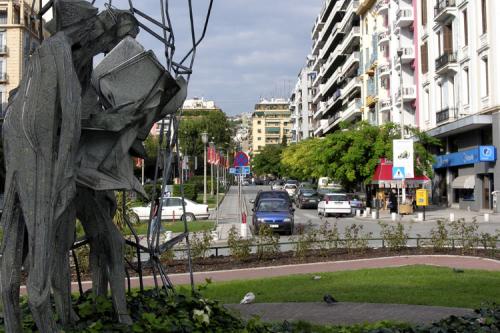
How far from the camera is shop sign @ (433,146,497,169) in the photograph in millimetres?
36844

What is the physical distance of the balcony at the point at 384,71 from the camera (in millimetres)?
55844

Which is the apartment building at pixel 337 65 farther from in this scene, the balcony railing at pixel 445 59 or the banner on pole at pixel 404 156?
the banner on pole at pixel 404 156

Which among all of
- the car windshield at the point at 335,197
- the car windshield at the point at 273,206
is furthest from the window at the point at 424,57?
the car windshield at the point at 273,206

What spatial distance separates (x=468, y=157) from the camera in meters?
39.9

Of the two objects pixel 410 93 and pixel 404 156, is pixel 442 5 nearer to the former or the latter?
pixel 410 93

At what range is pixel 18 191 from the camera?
4.61 metres

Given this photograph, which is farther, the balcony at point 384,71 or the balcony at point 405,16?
the balcony at point 384,71

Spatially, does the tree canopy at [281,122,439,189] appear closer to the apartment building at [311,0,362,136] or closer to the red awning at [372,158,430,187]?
the red awning at [372,158,430,187]

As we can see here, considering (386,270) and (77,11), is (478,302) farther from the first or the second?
(77,11)

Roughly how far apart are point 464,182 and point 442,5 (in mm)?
12179

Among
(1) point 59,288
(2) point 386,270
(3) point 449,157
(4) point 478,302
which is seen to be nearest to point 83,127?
(1) point 59,288

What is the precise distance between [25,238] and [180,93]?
2.01 metres

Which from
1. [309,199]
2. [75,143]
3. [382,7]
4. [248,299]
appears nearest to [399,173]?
[309,199]

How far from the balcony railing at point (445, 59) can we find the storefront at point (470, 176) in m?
5.94
